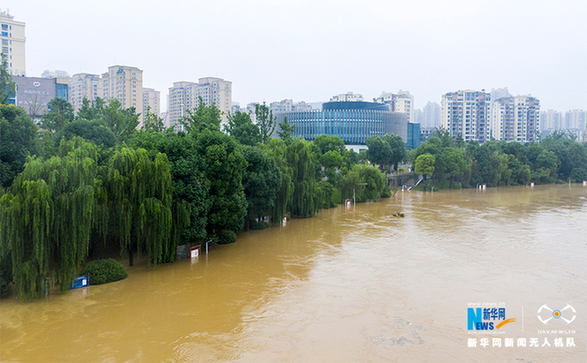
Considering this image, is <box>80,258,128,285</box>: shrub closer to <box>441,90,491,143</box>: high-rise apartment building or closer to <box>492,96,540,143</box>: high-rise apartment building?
<box>441,90,491,143</box>: high-rise apartment building

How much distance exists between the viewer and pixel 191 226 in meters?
19.9

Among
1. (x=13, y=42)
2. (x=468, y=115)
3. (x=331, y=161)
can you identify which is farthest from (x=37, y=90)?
(x=468, y=115)

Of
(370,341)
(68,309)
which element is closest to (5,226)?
(68,309)

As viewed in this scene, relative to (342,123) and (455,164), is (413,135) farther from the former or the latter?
(455,164)

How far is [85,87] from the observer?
103375 mm

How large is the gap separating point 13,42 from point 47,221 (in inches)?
2901

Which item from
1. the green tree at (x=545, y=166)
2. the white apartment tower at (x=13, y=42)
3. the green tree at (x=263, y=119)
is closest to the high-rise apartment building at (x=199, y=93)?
the white apartment tower at (x=13, y=42)

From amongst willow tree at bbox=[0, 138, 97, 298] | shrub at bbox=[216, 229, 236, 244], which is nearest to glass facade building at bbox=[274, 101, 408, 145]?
shrub at bbox=[216, 229, 236, 244]

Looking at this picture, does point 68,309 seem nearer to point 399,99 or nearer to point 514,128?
point 514,128

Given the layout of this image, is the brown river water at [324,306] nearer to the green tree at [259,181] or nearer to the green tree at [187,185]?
the green tree at [187,185]

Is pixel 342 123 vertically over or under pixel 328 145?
over

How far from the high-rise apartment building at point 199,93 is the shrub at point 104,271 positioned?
96.5 meters

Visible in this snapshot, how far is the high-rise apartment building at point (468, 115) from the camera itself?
4500 inches

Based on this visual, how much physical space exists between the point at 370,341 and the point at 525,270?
10796 millimetres
